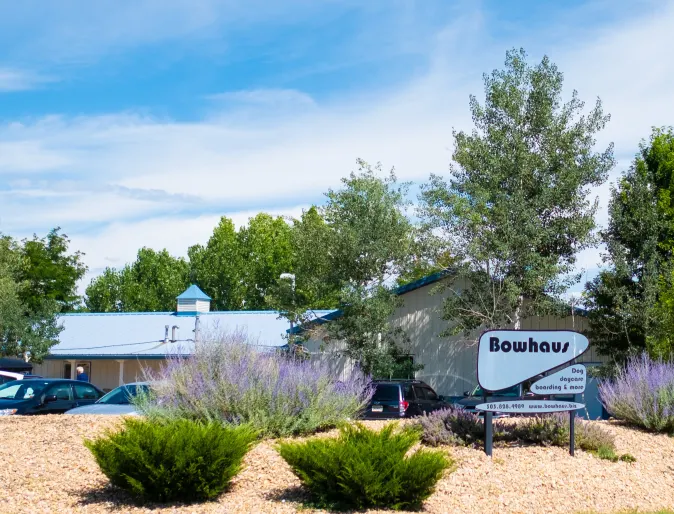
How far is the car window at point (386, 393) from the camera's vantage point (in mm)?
20853

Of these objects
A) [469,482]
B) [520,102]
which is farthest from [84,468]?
[520,102]

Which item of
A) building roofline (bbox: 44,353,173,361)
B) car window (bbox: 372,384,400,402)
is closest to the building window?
building roofline (bbox: 44,353,173,361)

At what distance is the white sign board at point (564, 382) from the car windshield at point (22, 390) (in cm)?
1201

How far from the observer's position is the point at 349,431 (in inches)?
388

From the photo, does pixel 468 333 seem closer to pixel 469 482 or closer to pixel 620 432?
pixel 620 432

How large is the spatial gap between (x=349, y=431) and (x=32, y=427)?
6.66 m

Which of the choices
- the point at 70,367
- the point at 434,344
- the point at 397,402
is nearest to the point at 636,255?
the point at 434,344

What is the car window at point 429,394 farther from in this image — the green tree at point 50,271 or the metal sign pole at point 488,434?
the green tree at point 50,271

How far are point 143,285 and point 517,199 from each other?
41.4m

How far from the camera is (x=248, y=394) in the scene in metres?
12.2

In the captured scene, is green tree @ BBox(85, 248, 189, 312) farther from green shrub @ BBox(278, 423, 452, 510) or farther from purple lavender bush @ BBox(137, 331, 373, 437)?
green shrub @ BBox(278, 423, 452, 510)

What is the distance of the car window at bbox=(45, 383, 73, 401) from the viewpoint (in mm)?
19484

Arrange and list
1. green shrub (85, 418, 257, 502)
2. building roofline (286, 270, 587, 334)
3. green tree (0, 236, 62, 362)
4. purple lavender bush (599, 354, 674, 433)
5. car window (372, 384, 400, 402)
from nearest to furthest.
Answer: green shrub (85, 418, 257, 502)
purple lavender bush (599, 354, 674, 433)
car window (372, 384, 400, 402)
building roofline (286, 270, 587, 334)
green tree (0, 236, 62, 362)

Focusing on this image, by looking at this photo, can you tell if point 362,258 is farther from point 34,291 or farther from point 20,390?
point 34,291
